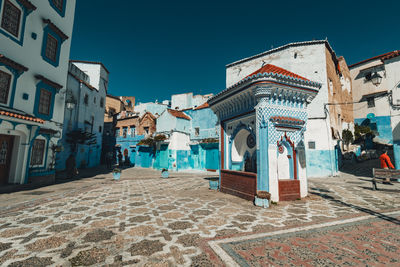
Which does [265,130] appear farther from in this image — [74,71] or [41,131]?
[74,71]

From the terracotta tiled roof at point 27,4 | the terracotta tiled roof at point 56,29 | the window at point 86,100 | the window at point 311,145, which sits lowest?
the window at point 311,145

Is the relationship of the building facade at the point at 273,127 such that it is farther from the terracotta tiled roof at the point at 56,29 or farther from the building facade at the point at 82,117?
the building facade at the point at 82,117

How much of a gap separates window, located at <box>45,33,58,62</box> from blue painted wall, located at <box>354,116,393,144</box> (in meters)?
31.3

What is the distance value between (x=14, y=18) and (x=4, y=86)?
11.8 feet

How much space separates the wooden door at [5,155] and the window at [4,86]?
72.7 inches

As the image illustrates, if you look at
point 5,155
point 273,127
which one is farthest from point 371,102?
point 5,155

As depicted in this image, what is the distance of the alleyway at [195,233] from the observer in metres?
3.24

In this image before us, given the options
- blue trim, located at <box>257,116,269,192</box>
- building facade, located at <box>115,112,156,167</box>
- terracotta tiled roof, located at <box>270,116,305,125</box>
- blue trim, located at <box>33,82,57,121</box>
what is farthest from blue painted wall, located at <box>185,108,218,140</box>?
blue trim, located at <box>33,82,57,121</box>

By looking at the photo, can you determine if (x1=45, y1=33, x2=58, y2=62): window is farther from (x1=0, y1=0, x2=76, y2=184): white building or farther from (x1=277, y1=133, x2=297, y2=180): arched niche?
(x1=277, y1=133, x2=297, y2=180): arched niche

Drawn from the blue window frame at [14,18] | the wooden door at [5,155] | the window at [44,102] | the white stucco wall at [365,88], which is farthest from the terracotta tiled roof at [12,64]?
the white stucco wall at [365,88]

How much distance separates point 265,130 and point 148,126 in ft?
65.8

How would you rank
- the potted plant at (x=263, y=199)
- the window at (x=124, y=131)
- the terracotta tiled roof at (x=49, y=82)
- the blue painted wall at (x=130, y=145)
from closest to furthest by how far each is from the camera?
the potted plant at (x=263, y=199) < the terracotta tiled roof at (x=49, y=82) < the blue painted wall at (x=130, y=145) < the window at (x=124, y=131)

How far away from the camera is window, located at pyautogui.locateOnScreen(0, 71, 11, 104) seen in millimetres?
8891

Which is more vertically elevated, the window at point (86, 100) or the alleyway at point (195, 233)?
→ the window at point (86, 100)
